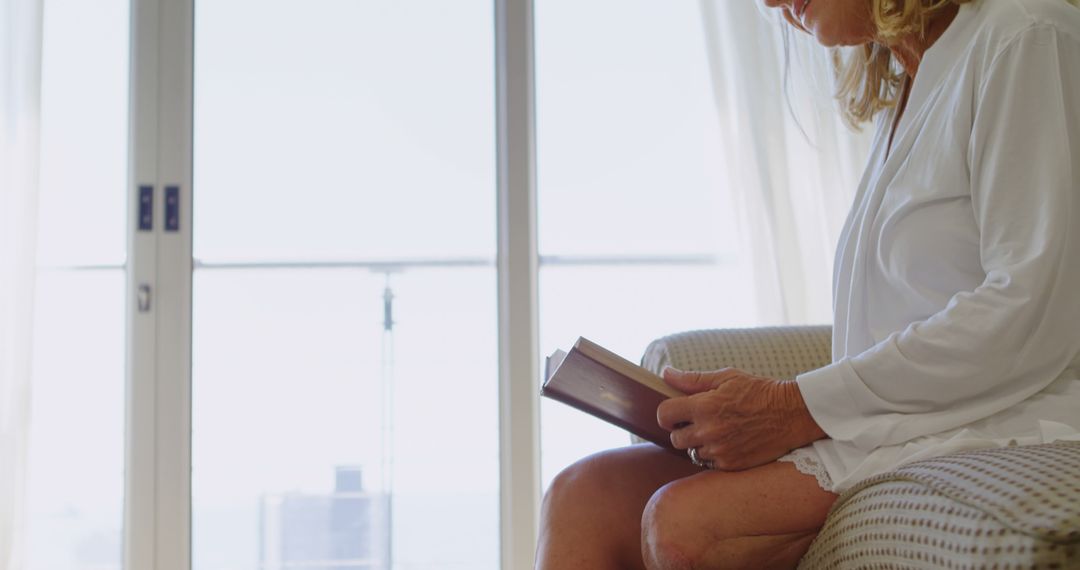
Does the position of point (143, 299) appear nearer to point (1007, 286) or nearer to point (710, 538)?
point (710, 538)

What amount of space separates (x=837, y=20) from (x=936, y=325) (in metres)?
0.43

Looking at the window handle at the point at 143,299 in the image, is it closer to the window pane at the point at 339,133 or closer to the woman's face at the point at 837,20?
the window pane at the point at 339,133

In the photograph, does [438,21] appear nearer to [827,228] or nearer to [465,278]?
[465,278]

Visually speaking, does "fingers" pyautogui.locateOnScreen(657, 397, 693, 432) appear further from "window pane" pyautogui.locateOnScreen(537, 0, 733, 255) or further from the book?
"window pane" pyautogui.locateOnScreen(537, 0, 733, 255)

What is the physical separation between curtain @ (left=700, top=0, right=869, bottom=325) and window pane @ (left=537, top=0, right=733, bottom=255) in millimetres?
105

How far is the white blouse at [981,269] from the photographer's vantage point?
898mm

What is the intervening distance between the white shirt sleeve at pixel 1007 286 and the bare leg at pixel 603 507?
0.97 ft

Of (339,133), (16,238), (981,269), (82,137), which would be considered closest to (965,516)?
(981,269)

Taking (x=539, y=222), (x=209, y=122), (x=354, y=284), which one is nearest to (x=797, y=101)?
(x=539, y=222)

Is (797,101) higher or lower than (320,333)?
higher

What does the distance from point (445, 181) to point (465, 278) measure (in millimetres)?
270

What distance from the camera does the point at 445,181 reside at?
2.72m

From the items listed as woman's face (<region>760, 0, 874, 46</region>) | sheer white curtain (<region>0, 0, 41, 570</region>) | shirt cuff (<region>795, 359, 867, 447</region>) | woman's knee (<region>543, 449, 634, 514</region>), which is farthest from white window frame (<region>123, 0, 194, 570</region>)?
shirt cuff (<region>795, 359, 867, 447</region>)

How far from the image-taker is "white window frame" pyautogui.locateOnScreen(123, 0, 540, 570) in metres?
2.58
